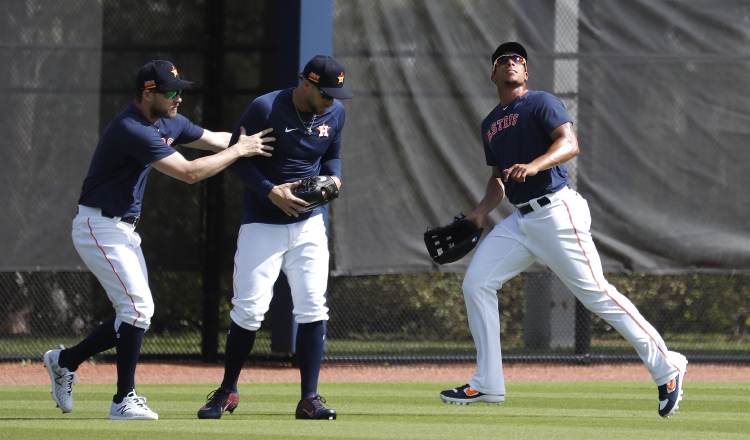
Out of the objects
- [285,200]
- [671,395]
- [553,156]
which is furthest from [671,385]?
[285,200]

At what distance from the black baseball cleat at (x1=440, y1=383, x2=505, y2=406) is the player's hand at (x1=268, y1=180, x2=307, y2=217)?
1.37m

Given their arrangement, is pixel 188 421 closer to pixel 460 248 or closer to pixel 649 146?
pixel 460 248

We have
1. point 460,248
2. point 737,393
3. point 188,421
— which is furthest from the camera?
point 737,393

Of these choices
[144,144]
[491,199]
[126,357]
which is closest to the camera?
[144,144]

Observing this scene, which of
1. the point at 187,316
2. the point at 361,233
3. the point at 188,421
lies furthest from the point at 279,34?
the point at 188,421

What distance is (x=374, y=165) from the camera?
30.3ft

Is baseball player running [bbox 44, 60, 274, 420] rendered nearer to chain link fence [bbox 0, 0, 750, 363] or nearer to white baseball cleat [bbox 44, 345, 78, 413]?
white baseball cleat [bbox 44, 345, 78, 413]

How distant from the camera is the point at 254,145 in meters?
5.67

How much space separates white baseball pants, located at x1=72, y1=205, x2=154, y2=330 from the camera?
577 cm

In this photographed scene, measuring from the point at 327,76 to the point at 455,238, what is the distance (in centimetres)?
150

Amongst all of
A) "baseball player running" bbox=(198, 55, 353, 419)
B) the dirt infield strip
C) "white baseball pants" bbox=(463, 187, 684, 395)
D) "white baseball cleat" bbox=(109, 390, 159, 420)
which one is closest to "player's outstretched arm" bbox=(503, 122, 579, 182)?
"white baseball pants" bbox=(463, 187, 684, 395)

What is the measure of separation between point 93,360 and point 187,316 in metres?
0.90

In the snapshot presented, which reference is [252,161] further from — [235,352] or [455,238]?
[455,238]

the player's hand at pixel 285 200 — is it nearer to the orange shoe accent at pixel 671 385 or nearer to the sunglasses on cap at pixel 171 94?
the sunglasses on cap at pixel 171 94
